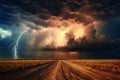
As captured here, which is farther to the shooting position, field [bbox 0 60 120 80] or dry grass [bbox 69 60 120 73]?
dry grass [bbox 69 60 120 73]

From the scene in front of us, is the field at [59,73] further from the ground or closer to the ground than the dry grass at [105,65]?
further from the ground

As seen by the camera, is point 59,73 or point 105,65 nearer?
point 59,73

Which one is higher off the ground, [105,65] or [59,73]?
[59,73]

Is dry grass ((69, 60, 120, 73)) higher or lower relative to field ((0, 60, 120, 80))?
lower

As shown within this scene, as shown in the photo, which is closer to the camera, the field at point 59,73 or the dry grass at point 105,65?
the field at point 59,73
